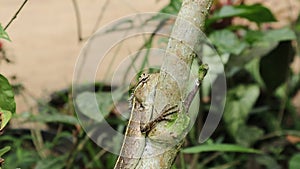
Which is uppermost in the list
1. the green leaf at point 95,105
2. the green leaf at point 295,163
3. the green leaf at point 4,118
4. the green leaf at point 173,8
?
the green leaf at point 173,8

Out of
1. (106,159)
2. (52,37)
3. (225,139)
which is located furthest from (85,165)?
(52,37)

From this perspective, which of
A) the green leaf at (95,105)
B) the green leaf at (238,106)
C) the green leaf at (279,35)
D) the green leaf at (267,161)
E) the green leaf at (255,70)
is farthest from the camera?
the green leaf at (255,70)

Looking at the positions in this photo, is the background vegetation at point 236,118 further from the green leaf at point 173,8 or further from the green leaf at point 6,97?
the green leaf at point 6,97

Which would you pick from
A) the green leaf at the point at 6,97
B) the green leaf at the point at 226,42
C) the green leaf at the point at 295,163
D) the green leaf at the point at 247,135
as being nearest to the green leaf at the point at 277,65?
the green leaf at the point at 247,135

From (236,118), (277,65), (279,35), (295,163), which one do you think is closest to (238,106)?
(236,118)

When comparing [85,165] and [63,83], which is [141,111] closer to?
[85,165]
